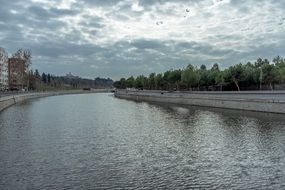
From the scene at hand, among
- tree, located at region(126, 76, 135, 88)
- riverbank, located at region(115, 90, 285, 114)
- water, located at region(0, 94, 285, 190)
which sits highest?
tree, located at region(126, 76, 135, 88)

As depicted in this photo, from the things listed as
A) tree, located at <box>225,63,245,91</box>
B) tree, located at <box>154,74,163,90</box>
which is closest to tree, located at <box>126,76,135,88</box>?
tree, located at <box>154,74,163,90</box>

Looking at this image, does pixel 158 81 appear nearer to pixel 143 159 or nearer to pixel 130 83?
pixel 130 83

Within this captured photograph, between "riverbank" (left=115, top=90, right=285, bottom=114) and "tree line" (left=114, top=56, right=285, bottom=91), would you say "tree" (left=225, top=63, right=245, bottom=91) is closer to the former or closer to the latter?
"tree line" (left=114, top=56, right=285, bottom=91)

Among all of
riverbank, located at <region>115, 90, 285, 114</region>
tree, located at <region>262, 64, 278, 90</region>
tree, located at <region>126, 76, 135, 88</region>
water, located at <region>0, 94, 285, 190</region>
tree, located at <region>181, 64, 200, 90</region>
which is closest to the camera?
water, located at <region>0, 94, 285, 190</region>

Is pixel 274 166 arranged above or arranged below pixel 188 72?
below

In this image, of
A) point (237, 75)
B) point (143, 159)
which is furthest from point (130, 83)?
point (143, 159)

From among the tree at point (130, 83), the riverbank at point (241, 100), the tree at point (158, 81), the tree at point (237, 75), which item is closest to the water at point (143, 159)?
the riverbank at point (241, 100)

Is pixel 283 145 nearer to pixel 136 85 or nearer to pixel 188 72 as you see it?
pixel 188 72

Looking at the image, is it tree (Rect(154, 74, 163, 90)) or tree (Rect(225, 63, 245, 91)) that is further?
tree (Rect(154, 74, 163, 90))

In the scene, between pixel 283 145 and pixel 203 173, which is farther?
pixel 283 145

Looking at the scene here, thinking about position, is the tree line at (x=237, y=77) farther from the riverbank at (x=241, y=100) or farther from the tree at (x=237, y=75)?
the riverbank at (x=241, y=100)

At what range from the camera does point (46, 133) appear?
84.1 feet

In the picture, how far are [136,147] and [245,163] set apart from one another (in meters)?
6.32

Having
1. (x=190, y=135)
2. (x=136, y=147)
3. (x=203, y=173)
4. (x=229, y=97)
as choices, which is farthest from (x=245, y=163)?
(x=229, y=97)
